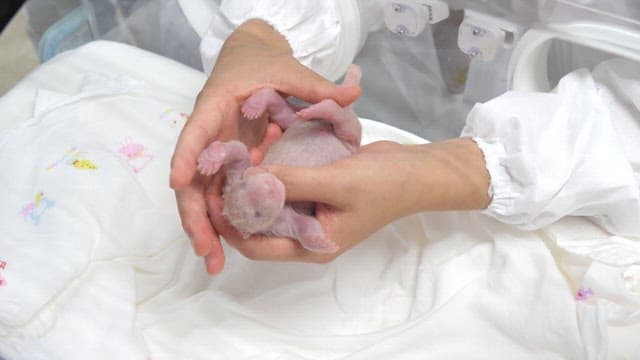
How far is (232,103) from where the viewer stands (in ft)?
2.48

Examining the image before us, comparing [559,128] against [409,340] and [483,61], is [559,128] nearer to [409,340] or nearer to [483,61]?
[483,61]

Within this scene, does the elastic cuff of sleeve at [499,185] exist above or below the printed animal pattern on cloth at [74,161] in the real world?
above

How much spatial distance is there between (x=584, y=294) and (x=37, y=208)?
667 mm

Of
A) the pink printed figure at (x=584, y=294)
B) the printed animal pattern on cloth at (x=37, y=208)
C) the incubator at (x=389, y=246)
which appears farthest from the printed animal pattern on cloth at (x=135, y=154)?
the pink printed figure at (x=584, y=294)

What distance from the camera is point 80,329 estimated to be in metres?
0.77

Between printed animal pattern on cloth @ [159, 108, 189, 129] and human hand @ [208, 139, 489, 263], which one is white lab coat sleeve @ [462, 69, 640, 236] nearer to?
human hand @ [208, 139, 489, 263]

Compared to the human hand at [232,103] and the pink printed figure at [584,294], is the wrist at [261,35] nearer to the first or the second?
the human hand at [232,103]

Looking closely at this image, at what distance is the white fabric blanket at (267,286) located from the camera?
77 centimetres

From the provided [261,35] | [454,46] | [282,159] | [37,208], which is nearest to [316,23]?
[261,35]

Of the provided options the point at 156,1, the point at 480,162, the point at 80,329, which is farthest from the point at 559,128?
the point at 156,1

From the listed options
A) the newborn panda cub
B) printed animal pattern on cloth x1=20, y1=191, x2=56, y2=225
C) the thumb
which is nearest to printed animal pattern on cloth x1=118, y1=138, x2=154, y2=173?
printed animal pattern on cloth x1=20, y1=191, x2=56, y2=225

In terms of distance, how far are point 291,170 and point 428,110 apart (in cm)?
42

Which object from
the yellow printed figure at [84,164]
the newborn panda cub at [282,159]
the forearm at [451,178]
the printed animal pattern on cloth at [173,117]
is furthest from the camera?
the printed animal pattern on cloth at [173,117]

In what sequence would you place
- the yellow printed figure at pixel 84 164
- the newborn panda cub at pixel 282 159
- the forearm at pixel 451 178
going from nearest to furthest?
the newborn panda cub at pixel 282 159 < the forearm at pixel 451 178 < the yellow printed figure at pixel 84 164
